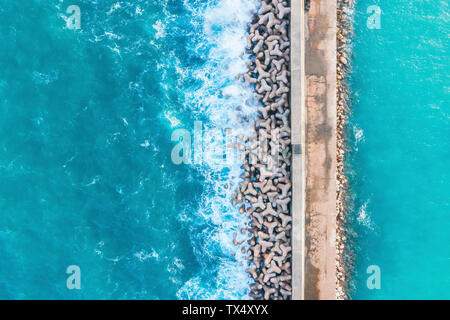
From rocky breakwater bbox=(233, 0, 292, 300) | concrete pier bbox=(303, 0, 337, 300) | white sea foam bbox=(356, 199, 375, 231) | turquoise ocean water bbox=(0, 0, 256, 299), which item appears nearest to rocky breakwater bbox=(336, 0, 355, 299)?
white sea foam bbox=(356, 199, 375, 231)

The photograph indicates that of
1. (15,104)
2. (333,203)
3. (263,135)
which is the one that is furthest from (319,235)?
(15,104)

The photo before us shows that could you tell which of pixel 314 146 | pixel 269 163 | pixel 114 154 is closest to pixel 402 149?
pixel 314 146

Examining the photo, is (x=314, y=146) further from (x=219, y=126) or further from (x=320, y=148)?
(x=219, y=126)

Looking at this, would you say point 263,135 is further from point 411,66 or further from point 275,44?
point 411,66

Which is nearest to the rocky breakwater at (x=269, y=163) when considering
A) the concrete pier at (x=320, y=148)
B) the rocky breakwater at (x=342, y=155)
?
the concrete pier at (x=320, y=148)

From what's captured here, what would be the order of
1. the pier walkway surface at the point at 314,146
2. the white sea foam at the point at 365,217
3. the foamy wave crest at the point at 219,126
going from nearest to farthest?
the pier walkway surface at the point at 314,146 < the white sea foam at the point at 365,217 < the foamy wave crest at the point at 219,126

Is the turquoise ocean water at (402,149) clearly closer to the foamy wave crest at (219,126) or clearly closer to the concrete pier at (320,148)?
the concrete pier at (320,148)
